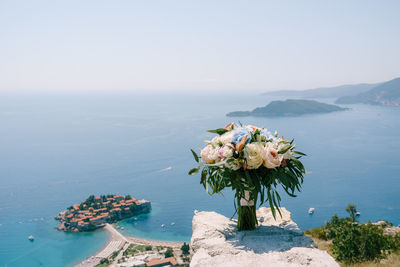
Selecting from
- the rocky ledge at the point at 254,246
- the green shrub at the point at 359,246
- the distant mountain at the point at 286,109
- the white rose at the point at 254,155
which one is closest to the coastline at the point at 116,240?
the green shrub at the point at 359,246

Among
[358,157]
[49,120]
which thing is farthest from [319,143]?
[49,120]

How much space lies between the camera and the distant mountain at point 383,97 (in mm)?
131250

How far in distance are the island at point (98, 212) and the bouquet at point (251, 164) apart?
36.9 metres

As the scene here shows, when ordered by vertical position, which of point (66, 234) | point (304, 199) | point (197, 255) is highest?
point (197, 255)

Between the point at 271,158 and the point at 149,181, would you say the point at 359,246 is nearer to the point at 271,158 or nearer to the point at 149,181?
the point at 271,158

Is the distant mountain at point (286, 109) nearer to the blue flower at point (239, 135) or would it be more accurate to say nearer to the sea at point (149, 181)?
the sea at point (149, 181)

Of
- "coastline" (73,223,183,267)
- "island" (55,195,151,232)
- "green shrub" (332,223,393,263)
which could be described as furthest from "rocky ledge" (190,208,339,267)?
"island" (55,195,151,232)

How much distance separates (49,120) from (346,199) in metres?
106

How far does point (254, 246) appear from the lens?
2578mm

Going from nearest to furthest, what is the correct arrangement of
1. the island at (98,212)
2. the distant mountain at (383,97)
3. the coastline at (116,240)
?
the coastline at (116,240) → the island at (98,212) → the distant mountain at (383,97)

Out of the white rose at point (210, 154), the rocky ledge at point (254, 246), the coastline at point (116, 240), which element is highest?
the white rose at point (210, 154)

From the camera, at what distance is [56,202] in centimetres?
4062

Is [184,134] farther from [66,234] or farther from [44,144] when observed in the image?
[66,234]

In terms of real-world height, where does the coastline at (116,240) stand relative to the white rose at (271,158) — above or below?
below
